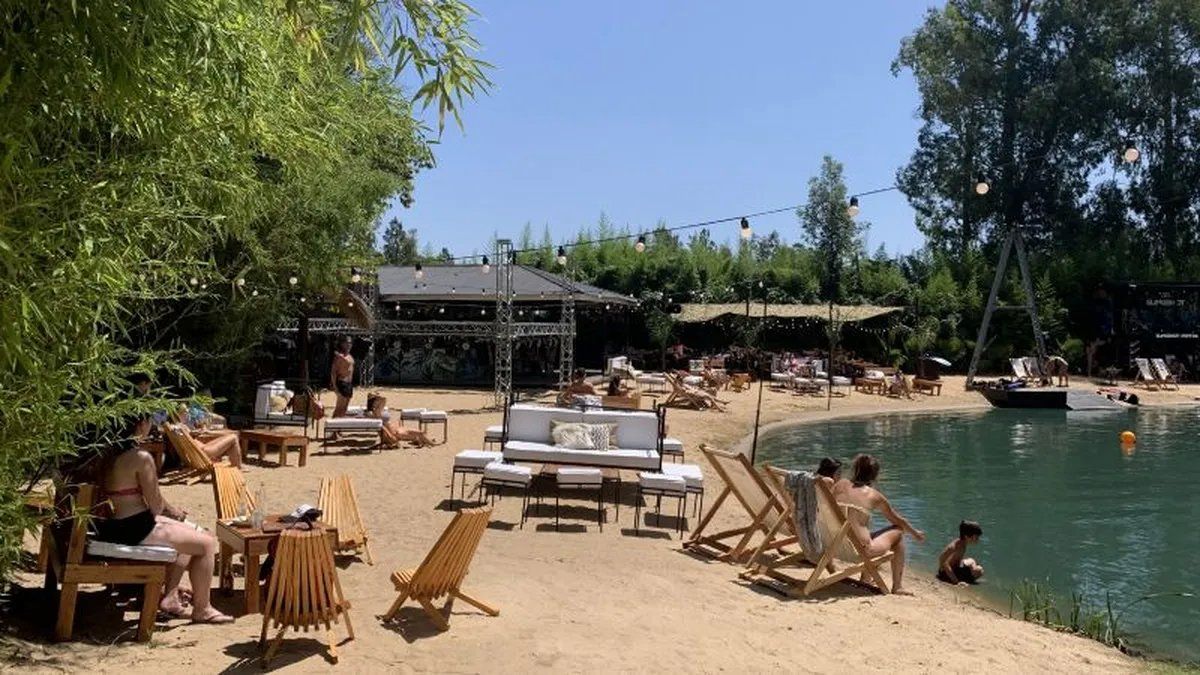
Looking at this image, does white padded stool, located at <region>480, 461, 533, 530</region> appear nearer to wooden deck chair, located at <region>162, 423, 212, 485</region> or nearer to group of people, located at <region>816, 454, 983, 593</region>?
group of people, located at <region>816, 454, 983, 593</region>

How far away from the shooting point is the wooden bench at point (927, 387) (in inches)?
1076

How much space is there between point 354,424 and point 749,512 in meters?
5.83

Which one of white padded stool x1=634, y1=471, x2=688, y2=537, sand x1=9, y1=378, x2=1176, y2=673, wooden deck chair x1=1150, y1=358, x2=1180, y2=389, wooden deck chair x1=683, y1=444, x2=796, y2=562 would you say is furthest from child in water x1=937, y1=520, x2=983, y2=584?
wooden deck chair x1=1150, y1=358, x2=1180, y2=389

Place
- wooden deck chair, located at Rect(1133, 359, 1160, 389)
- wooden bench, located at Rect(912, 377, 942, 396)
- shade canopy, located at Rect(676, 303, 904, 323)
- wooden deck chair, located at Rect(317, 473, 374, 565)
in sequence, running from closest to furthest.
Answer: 1. wooden deck chair, located at Rect(317, 473, 374, 565)
2. wooden bench, located at Rect(912, 377, 942, 396)
3. wooden deck chair, located at Rect(1133, 359, 1160, 389)
4. shade canopy, located at Rect(676, 303, 904, 323)

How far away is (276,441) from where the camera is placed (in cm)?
1067

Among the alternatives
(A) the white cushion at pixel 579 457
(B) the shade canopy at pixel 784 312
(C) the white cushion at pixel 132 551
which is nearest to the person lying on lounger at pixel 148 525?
(C) the white cushion at pixel 132 551

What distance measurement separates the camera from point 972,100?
135 ft

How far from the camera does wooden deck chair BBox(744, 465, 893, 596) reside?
6.60m

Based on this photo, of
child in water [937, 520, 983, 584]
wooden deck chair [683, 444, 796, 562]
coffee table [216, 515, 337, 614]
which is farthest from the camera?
child in water [937, 520, 983, 584]

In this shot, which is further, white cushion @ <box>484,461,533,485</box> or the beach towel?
white cushion @ <box>484,461,533,485</box>

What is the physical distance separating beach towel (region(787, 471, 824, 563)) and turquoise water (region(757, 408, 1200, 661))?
7.47 ft

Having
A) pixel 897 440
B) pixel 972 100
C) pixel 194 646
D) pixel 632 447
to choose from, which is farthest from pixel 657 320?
pixel 194 646

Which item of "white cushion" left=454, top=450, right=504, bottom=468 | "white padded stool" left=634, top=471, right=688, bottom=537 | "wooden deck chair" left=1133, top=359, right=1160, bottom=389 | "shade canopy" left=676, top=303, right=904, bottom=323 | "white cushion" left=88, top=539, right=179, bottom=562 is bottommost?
"white padded stool" left=634, top=471, right=688, bottom=537

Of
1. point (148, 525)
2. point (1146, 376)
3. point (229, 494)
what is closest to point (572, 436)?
point (229, 494)
